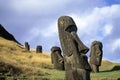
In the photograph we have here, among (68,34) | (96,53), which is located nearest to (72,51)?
(68,34)

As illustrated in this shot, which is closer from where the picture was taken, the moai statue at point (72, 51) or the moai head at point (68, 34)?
the moai statue at point (72, 51)

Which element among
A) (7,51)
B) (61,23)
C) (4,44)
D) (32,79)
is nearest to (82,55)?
(61,23)

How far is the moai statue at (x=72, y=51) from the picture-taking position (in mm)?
23422

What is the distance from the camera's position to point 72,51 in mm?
23766

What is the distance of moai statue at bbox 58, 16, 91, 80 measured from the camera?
2342 cm

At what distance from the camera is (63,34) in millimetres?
24297

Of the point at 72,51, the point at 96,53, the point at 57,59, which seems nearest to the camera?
the point at 72,51

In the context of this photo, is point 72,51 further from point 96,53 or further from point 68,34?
point 96,53

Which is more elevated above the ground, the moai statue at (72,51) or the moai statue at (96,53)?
the moai statue at (96,53)

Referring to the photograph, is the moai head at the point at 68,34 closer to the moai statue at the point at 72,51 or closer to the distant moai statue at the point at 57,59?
the moai statue at the point at 72,51

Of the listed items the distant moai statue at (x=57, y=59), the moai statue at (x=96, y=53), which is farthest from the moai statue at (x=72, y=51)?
the moai statue at (x=96, y=53)

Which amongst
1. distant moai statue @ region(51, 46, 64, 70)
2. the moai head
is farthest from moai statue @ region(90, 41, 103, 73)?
the moai head

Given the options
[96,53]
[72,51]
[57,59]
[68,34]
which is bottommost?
[72,51]

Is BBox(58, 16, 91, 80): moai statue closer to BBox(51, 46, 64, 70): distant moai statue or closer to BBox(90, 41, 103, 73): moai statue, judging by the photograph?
BBox(51, 46, 64, 70): distant moai statue
